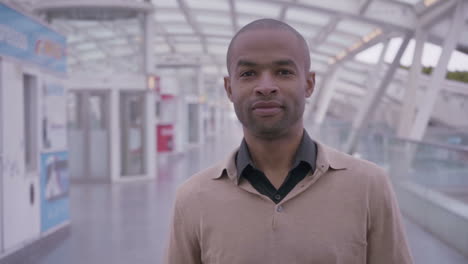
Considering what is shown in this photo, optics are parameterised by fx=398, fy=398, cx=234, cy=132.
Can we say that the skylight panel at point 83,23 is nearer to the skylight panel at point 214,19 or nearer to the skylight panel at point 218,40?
the skylight panel at point 214,19

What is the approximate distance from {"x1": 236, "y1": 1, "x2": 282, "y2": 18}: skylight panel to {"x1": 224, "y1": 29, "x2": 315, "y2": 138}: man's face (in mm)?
15673

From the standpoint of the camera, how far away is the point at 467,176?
536cm

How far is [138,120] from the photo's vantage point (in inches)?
434

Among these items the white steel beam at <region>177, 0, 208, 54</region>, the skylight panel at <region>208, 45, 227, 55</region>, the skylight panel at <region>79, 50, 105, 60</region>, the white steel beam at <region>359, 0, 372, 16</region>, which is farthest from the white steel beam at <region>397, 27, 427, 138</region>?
the skylight panel at <region>208, 45, 227, 55</region>

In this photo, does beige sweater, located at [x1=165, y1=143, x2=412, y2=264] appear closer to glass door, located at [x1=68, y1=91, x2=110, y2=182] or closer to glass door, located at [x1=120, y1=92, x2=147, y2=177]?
glass door, located at [x1=120, y1=92, x2=147, y2=177]

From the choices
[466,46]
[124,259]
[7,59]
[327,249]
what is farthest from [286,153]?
[466,46]

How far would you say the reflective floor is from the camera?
187 inches

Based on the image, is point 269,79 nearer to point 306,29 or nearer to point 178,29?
point 306,29

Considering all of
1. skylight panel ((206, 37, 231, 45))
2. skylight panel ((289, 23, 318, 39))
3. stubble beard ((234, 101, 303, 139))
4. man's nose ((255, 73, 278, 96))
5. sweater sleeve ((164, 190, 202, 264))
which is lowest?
sweater sleeve ((164, 190, 202, 264))

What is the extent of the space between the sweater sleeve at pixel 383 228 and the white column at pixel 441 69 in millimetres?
10426

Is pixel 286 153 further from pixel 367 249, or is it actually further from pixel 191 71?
pixel 191 71

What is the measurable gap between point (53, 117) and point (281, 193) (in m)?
5.34

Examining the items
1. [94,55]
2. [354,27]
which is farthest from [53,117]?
[354,27]

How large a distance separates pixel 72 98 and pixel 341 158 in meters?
10.7
